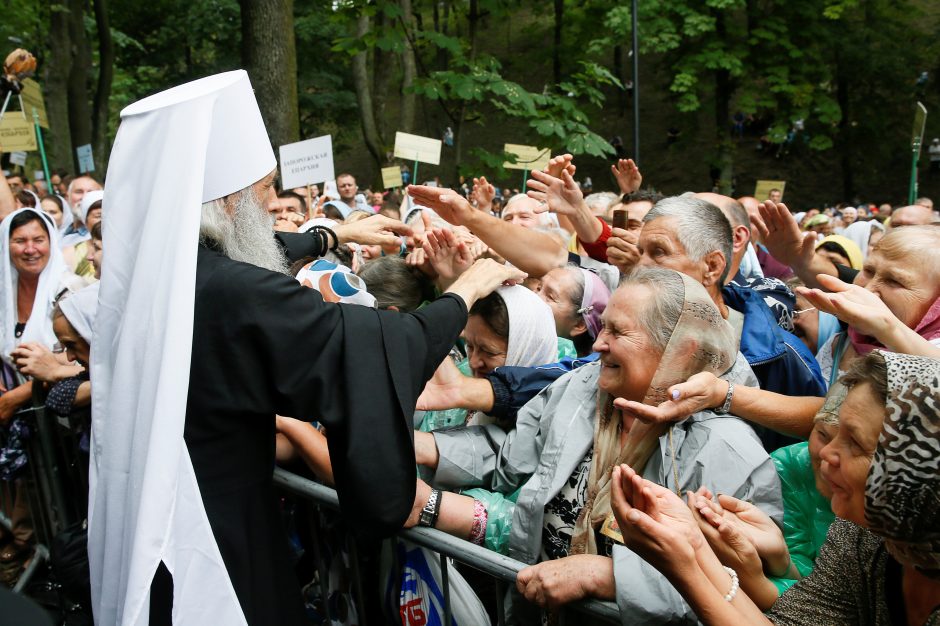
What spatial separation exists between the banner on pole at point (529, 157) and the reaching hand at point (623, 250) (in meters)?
4.58

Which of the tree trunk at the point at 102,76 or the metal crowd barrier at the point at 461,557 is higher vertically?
the tree trunk at the point at 102,76

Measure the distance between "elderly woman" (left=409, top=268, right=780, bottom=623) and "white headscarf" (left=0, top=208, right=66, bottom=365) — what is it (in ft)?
10.7

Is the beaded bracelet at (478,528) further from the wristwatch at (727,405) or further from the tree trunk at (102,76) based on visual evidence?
the tree trunk at (102,76)

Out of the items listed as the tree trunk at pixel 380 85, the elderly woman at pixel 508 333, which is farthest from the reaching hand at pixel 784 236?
the tree trunk at pixel 380 85

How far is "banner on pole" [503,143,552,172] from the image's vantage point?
7.88m

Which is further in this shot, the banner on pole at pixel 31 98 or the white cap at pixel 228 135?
the banner on pole at pixel 31 98

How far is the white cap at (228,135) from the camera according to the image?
210 centimetres

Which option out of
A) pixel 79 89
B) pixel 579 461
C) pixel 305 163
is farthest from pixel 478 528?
pixel 79 89

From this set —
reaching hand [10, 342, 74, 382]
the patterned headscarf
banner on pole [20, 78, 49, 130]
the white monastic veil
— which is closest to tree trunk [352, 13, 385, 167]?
banner on pole [20, 78, 49, 130]

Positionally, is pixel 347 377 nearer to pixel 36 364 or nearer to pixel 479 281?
pixel 479 281

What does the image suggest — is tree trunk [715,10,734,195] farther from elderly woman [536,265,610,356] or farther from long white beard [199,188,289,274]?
long white beard [199,188,289,274]

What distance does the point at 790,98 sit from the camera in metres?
21.5

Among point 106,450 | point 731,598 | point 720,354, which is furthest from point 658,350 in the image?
point 106,450

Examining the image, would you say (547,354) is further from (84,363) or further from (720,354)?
(84,363)
